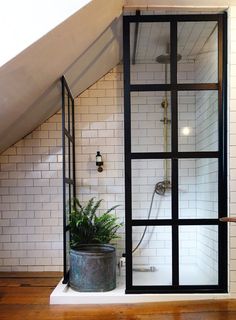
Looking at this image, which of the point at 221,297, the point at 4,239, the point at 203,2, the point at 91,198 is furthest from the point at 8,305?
A: the point at 203,2

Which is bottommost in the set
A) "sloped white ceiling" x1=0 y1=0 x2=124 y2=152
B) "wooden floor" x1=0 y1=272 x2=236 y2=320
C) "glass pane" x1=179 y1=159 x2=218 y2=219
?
"wooden floor" x1=0 y1=272 x2=236 y2=320

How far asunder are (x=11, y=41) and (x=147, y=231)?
215cm

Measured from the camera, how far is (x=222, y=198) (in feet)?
10.7

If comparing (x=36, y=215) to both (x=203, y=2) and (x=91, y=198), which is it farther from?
(x=203, y=2)

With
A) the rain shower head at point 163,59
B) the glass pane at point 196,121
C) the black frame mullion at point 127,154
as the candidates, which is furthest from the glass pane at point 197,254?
the rain shower head at point 163,59

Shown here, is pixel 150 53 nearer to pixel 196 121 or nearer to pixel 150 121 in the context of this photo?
pixel 150 121

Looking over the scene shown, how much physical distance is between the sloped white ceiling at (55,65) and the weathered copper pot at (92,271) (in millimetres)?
1529

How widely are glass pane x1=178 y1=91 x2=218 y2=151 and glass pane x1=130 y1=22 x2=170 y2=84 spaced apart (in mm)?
297

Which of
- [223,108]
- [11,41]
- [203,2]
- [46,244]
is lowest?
[46,244]

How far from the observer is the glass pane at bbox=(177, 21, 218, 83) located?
331 cm

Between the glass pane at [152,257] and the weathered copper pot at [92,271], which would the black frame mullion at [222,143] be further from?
the weathered copper pot at [92,271]

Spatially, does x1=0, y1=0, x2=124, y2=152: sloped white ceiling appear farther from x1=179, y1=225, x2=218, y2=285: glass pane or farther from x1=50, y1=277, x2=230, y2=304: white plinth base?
x1=179, y1=225, x2=218, y2=285: glass pane

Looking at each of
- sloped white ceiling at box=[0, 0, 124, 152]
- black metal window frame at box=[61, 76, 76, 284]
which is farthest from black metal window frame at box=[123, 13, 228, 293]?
black metal window frame at box=[61, 76, 76, 284]

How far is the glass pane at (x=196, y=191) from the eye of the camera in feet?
10.8
